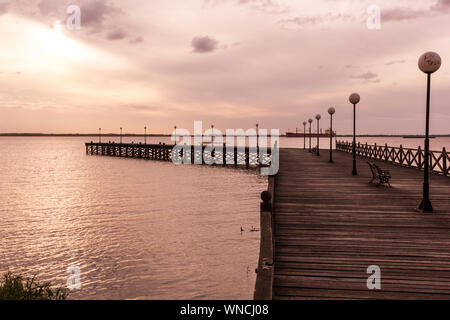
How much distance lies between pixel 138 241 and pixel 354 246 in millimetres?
8948

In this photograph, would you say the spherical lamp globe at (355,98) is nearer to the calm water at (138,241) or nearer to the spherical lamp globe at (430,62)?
the calm water at (138,241)

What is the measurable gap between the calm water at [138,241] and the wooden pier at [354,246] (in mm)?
2727

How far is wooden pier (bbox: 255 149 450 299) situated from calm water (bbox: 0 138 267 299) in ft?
8.95

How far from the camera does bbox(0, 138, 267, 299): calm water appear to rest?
9625 mm

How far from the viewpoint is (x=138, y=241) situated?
1334 cm

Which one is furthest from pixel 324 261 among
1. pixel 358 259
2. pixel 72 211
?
pixel 72 211

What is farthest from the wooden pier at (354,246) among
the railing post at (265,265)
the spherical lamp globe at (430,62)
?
the spherical lamp globe at (430,62)

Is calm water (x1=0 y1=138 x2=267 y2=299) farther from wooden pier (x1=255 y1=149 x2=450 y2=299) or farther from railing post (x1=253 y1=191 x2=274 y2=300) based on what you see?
railing post (x1=253 y1=191 x2=274 y2=300)

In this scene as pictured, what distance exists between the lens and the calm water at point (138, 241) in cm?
962

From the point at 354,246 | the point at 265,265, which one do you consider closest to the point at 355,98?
the point at 354,246

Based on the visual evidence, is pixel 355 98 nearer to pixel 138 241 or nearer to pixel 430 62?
pixel 430 62
